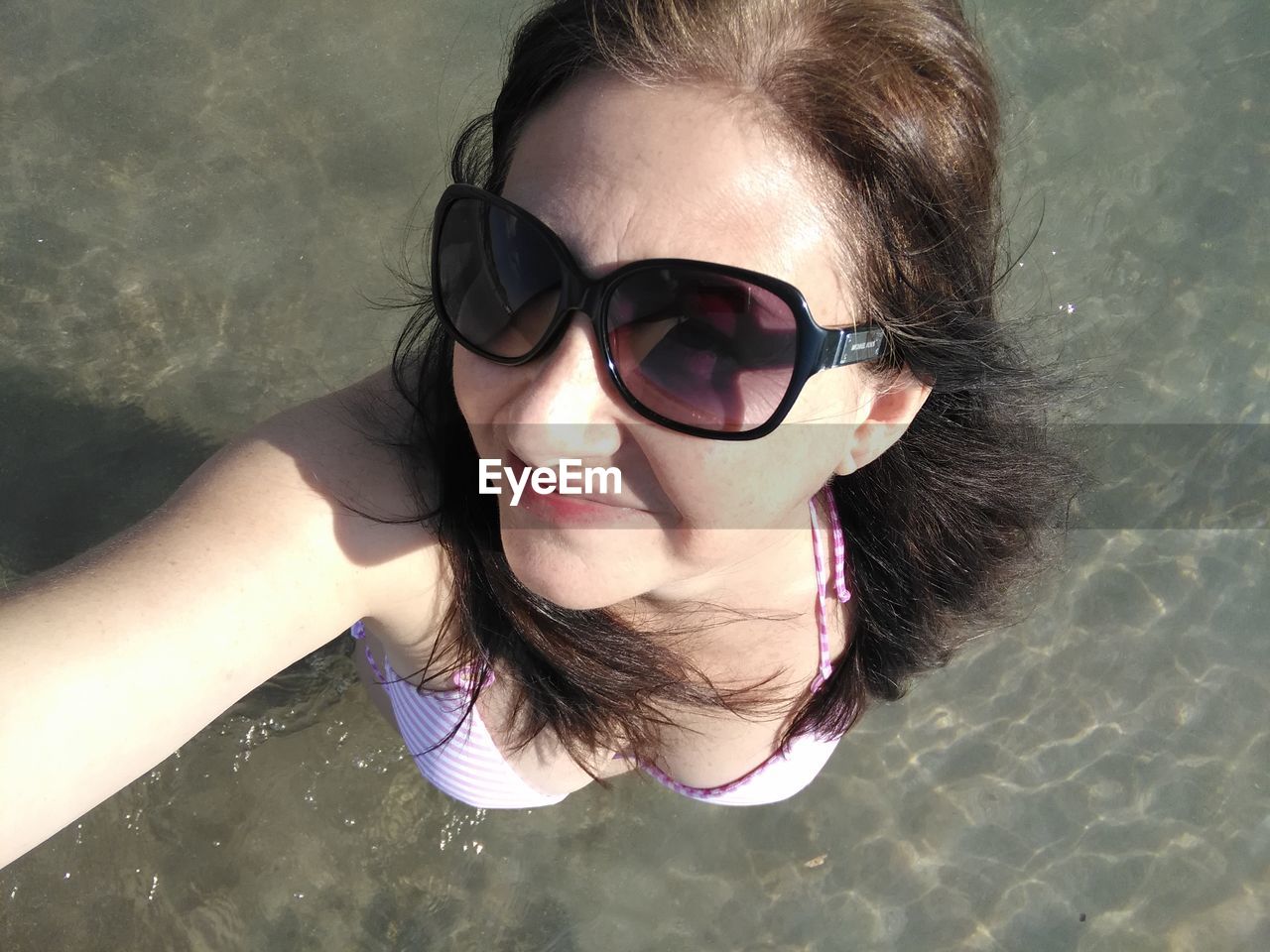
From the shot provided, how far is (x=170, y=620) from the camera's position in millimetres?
1435

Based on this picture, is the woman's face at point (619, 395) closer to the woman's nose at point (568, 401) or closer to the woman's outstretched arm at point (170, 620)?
the woman's nose at point (568, 401)

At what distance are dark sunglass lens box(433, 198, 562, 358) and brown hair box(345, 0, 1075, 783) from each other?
0.18 meters

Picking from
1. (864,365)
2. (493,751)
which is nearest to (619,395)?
(864,365)

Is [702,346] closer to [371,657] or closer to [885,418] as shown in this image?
[885,418]

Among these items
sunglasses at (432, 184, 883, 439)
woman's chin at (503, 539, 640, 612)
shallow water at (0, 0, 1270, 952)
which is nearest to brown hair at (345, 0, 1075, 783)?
sunglasses at (432, 184, 883, 439)

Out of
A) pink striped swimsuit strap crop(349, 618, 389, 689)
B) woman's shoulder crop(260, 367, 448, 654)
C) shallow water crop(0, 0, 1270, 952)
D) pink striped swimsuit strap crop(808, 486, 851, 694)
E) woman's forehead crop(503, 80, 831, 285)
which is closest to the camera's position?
woman's forehead crop(503, 80, 831, 285)

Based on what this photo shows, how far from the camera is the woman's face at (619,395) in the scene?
128 centimetres

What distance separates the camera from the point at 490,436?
152cm

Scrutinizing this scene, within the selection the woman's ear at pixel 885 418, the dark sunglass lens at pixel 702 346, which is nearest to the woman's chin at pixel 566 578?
the dark sunglass lens at pixel 702 346

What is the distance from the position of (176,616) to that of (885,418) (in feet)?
3.78

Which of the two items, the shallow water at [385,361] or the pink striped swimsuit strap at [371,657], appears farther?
the shallow water at [385,361]

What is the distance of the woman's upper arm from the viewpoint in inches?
51.0

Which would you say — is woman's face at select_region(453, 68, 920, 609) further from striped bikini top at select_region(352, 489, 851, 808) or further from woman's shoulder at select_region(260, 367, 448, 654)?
striped bikini top at select_region(352, 489, 851, 808)

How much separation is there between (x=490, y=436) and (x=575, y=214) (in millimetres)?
389
